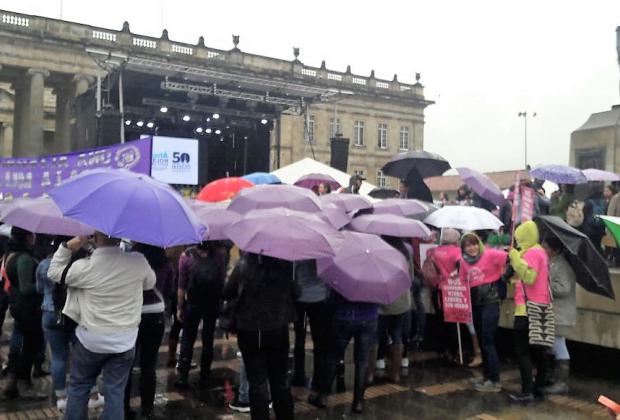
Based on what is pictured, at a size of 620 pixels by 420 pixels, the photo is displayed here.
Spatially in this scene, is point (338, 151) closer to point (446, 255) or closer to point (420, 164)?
point (420, 164)

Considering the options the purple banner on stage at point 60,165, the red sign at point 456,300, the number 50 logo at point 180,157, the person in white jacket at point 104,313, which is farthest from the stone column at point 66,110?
the person in white jacket at point 104,313

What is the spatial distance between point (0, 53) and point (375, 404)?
104 ft

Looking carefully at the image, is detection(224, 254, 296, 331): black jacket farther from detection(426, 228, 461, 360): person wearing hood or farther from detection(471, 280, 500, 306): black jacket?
detection(426, 228, 461, 360): person wearing hood

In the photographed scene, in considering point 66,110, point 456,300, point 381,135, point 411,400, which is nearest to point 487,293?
point 456,300

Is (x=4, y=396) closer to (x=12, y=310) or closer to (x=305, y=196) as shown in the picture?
(x=12, y=310)

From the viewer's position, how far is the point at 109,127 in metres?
16.2

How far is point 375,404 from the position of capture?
19.6ft

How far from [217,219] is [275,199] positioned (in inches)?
24.5

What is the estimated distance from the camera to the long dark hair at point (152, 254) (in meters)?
5.40

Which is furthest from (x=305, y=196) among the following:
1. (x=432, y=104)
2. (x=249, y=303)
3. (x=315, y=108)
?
(x=432, y=104)

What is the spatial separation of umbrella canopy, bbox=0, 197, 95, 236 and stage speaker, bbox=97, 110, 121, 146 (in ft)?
36.7

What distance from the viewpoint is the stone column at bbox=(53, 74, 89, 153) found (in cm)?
3312

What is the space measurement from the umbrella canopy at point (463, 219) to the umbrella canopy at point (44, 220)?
4366mm

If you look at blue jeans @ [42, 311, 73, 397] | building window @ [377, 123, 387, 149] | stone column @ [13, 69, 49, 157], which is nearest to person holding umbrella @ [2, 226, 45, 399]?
blue jeans @ [42, 311, 73, 397]
